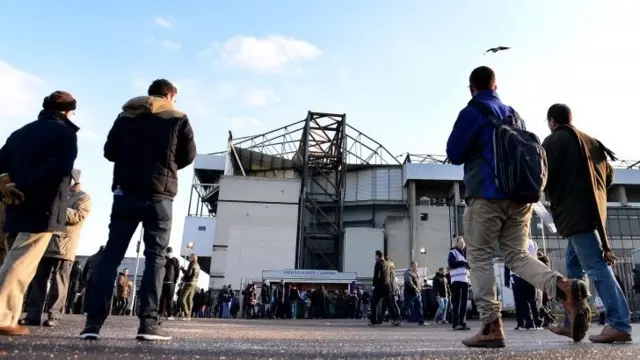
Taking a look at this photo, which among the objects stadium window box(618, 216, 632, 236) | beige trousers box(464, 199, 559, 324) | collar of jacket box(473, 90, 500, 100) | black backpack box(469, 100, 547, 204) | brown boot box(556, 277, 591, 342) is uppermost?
stadium window box(618, 216, 632, 236)

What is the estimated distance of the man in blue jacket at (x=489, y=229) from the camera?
3156 mm

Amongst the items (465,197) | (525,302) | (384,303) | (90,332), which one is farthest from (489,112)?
(384,303)

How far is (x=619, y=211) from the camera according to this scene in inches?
1501

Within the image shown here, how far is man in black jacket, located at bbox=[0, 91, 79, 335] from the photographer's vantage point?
11.1ft

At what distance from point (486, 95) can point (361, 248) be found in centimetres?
3143

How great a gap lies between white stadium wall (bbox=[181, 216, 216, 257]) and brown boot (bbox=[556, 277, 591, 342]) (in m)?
36.1

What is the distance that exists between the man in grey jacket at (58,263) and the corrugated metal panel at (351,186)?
112ft

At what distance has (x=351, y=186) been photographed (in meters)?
40.4

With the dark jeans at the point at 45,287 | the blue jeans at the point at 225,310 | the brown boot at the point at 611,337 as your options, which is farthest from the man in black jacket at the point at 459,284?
the blue jeans at the point at 225,310

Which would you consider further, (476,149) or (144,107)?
(476,149)

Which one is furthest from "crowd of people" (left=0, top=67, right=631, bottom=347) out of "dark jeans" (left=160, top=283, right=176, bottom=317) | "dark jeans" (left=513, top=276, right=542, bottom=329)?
"dark jeans" (left=160, top=283, right=176, bottom=317)

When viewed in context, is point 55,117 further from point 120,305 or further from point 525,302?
point 120,305

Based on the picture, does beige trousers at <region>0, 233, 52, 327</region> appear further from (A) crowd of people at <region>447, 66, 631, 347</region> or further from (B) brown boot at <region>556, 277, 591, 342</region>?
(B) brown boot at <region>556, 277, 591, 342</region>

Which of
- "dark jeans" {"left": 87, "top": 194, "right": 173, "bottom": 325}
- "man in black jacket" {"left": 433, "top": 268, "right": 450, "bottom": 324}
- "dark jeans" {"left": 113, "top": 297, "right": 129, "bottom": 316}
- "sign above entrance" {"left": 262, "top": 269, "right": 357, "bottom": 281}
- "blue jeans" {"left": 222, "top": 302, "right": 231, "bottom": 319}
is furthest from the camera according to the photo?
"sign above entrance" {"left": 262, "top": 269, "right": 357, "bottom": 281}
